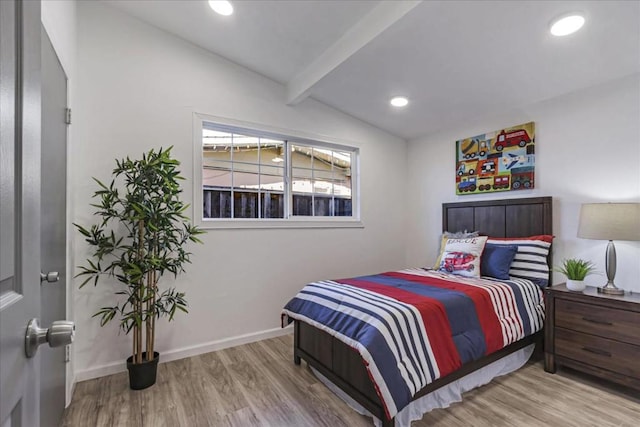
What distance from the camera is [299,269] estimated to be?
334 centimetres

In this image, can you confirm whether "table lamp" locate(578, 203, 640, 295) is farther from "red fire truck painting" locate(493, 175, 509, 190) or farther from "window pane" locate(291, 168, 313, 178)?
"window pane" locate(291, 168, 313, 178)

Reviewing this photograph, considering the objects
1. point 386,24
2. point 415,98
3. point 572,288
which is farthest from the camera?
point 415,98

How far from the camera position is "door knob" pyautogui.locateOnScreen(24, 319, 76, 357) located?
25.5 inches

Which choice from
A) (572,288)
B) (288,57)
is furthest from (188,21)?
(572,288)

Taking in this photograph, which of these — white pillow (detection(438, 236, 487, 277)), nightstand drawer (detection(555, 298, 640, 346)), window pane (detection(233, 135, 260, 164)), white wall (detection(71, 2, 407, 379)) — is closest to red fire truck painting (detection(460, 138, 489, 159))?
white pillow (detection(438, 236, 487, 277))

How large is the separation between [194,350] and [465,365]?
2163 mm

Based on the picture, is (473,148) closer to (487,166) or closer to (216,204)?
(487,166)

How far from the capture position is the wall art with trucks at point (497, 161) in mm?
3023

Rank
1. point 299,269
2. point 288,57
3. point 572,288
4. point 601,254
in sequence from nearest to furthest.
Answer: point 572,288 < point 601,254 < point 288,57 < point 299,269

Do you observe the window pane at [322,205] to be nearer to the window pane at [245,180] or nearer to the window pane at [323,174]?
the window pane at [323,174]

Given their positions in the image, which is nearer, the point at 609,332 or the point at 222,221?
the point at 609,332

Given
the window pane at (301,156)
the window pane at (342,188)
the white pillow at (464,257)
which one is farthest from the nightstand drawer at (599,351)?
the window pane at (301,156)

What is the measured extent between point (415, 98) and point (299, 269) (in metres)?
2.11

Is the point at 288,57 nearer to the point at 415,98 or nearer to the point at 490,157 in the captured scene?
the point at 415,98
